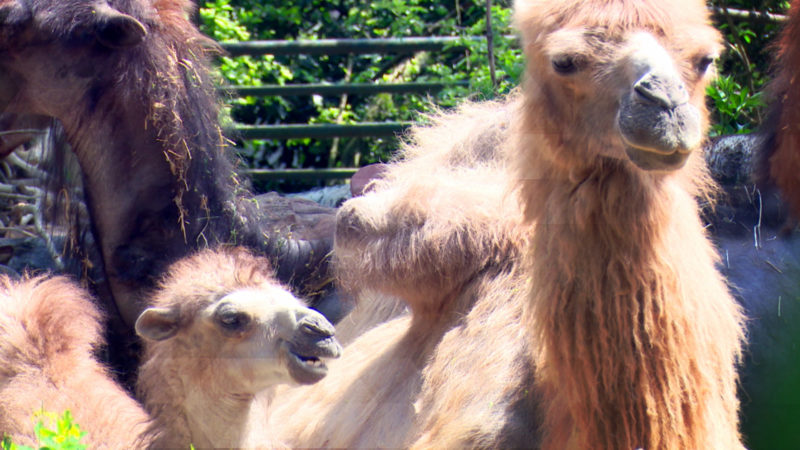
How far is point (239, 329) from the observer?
314cm

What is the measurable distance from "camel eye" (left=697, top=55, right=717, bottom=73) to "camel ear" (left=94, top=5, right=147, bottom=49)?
210cm

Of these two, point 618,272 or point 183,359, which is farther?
point 183,359

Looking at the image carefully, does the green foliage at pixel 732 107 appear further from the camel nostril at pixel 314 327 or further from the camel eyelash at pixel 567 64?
the camel nostril at pixel 314 327

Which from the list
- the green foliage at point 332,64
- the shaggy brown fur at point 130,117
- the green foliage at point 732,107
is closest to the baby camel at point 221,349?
the shaggy brown fur at point 130,117

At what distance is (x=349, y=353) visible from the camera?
4.05 metres

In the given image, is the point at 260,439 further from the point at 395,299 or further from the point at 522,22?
the point at 522,22

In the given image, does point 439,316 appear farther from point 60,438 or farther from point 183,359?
point 60,438

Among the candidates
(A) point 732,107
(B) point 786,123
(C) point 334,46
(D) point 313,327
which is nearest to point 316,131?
(C) point 334,46

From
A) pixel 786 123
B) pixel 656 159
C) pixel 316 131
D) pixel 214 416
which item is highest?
pixel 656 159

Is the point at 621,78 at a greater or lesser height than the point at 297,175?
greater

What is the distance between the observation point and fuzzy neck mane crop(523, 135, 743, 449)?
2.80 meters

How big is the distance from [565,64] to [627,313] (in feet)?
2.38

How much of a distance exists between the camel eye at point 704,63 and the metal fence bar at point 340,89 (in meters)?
4.67

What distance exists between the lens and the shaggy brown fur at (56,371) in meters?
3.22
